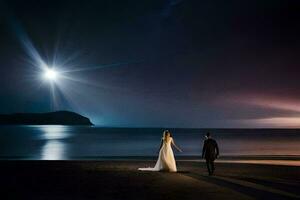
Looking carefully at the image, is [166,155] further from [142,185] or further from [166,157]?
[142,185]

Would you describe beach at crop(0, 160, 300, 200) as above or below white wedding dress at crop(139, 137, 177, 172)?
below

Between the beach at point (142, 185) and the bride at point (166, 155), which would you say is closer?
the beach at point (142, 185)

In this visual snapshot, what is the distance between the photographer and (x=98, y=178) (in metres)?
21.3

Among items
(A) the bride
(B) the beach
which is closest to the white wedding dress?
(A) the bride

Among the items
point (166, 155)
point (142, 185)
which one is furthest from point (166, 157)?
point (142, 185)

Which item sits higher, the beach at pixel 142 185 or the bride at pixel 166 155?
the bride at pixel 166 155

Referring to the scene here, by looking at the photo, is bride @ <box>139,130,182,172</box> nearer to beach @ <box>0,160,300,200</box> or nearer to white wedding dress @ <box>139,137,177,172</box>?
white wedding dress @ <box>139,137,177,172</box>

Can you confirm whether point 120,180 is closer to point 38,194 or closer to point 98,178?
point 98,178

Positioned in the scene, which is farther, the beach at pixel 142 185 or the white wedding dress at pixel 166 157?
the white wedding dress at pixel 166 157

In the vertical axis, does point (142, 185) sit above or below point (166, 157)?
below

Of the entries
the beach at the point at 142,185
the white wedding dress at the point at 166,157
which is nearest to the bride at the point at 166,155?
the white wedding dress at the point at 166,157

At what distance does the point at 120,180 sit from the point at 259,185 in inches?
239

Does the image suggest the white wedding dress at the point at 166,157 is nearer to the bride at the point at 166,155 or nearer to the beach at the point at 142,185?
the bride at the point at 166,155

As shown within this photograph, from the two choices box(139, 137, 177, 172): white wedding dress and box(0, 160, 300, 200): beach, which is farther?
box(139, 137, 177, 172): white wedding dress
